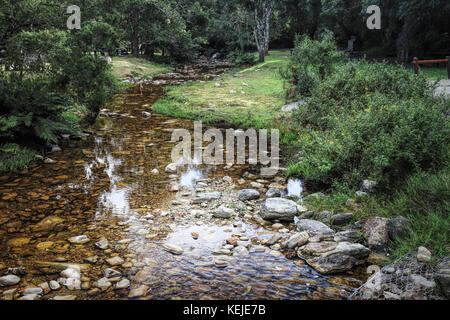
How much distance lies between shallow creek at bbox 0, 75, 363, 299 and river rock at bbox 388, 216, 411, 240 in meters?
0.78

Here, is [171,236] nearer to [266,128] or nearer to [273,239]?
[273,239]

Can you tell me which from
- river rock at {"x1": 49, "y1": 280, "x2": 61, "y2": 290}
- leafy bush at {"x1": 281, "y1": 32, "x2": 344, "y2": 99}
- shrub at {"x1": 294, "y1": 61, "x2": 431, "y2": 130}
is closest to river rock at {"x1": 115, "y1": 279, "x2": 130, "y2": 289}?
river rock at {"x1": 49, "y1": 280, "x2": 61, "y2": 290}

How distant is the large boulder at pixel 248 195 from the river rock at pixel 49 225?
2810 mm

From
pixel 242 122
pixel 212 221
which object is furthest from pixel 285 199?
pixel 242 122

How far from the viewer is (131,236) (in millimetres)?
4289

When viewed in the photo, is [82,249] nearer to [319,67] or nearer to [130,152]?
[130,152]

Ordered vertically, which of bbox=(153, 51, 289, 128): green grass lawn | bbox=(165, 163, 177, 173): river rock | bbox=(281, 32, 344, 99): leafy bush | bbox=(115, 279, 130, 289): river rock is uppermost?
bbox=(281, 32, 344, 99): leafy bush

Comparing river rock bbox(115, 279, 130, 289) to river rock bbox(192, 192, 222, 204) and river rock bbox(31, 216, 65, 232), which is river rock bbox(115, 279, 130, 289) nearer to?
river rock bbox(31, 216, 65, 232)

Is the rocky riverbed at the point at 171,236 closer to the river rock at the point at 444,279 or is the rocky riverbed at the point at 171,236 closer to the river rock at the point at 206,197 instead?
the river rock at the point at 206,197

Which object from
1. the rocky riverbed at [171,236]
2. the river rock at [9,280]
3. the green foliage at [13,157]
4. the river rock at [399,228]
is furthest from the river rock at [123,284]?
the green foliage at [13,157]

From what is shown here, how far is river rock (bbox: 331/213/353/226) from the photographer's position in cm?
452

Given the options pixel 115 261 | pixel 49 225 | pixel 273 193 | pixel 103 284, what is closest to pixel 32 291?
pixel 103 284

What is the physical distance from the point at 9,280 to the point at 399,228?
4423 millimetres

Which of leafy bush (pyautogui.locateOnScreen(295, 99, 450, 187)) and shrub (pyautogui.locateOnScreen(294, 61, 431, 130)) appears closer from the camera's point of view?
leafy bush (pyautogui.locateOnScreen(295, 99, 450, 187))
